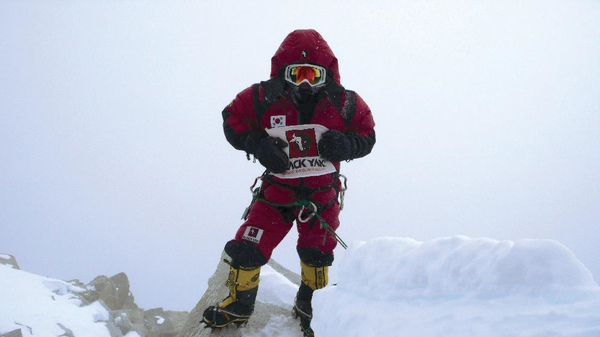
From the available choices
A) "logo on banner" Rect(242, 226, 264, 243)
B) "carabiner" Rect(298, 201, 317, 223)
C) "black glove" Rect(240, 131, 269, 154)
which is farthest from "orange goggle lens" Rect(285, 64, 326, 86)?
"logo on banner" Rect(242, 226, 264, 243)

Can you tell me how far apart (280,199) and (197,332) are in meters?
1.64

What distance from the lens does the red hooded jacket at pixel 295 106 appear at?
3.45 metres

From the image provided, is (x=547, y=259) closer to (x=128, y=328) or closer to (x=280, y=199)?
(x=280, y=199)

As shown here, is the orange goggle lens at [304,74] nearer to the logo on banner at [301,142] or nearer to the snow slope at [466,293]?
the logo on banner at [301,142]

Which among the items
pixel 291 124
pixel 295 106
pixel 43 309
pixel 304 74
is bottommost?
pixel 43 309

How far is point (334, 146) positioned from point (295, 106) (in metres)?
0.56

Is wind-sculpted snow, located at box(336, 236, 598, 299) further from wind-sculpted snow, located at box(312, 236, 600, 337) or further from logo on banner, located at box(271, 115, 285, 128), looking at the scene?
logo on banner, located at box(271, 115, 285, 128)

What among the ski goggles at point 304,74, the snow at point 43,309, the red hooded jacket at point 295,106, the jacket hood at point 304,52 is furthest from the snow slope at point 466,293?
the snow at point 43,309

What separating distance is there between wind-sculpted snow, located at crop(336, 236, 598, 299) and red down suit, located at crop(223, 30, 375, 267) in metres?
0.99

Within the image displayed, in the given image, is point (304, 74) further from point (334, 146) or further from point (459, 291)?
point (459, 291)

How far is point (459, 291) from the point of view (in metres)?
1.81

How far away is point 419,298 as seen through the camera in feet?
6.54

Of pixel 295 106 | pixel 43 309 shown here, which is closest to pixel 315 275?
pixel 295 106

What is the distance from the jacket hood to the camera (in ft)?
11.3
